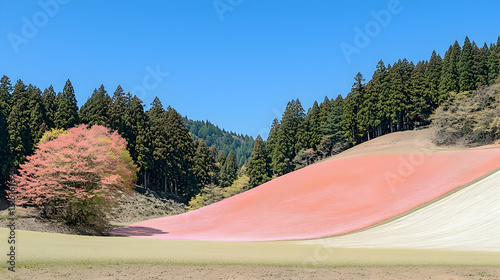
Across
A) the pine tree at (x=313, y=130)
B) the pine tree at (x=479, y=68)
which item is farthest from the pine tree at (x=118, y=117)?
the pine tree at (x=479, y=68)

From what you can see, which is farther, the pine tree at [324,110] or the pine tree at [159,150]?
the pine tree at [324,110]

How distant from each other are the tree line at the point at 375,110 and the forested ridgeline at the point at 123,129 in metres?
13.0

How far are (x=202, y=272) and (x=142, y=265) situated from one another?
7.61 ft

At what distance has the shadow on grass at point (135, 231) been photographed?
33.1 m

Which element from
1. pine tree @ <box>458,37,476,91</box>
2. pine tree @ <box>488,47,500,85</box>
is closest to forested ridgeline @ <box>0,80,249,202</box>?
pine tree @ <box>458,37,476,91</box>

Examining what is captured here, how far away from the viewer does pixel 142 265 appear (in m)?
14.3

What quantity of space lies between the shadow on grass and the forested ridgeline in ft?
77.6

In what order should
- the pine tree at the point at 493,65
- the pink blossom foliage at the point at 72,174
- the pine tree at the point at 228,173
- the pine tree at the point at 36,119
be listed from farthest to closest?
the pine tree at the point at 228,173, the pine tree at the point at 493,65, the pine tree at the point at 36,119, the pink blossom foliage at the point at 72,174

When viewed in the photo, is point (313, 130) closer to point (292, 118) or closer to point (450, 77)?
A: point (292, 118)

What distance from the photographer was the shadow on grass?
3312 cm

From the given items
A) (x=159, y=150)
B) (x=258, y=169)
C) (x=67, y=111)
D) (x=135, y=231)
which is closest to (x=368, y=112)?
(x=258, y=169)

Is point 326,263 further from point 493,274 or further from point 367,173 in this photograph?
point 367,173

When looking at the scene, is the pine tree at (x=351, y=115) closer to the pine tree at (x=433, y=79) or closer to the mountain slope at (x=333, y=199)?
the pine tree at (x=433, y=79)

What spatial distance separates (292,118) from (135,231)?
2094 inches
